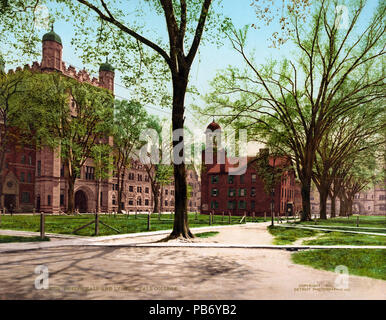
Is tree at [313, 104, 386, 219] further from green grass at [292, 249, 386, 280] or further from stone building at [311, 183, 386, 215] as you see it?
stone building at [311, 183, 386, 215]

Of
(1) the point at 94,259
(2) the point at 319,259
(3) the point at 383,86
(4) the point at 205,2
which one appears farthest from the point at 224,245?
(3) the point at 383,86

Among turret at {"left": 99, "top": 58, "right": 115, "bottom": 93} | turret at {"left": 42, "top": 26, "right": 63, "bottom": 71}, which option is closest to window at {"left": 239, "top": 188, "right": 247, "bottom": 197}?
turret at {"left": 99, "top": 58, "right": 115, "bottom": 93}

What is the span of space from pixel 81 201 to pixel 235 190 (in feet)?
92.9

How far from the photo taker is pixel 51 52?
185 ft

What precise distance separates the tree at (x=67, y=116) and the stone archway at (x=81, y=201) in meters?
19.0

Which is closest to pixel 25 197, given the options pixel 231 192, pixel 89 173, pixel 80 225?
pixel 89 173

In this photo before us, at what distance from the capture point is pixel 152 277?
7898 millimetres

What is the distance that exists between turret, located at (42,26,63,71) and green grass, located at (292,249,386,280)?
53785mm

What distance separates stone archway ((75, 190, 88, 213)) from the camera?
63688mm

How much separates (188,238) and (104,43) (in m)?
10.2

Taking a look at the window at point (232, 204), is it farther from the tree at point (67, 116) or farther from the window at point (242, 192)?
the tree at point (67, 116)

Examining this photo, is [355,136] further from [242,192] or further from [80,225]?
[242,192]

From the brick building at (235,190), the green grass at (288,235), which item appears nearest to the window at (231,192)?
the brick building at (235,190)

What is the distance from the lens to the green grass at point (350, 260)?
8.88 meters
